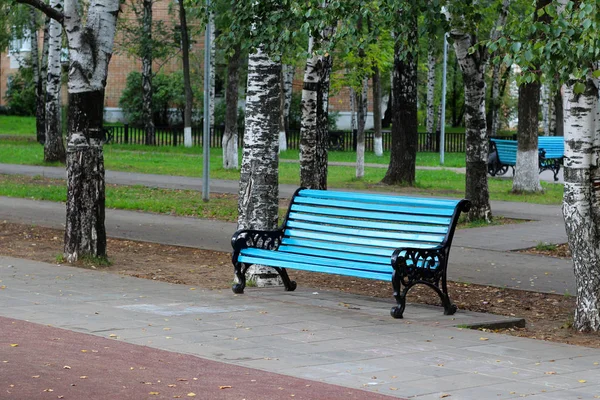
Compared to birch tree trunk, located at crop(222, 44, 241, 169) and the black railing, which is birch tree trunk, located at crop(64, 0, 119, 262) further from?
the black railing

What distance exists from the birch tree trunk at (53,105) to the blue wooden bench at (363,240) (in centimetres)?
2020

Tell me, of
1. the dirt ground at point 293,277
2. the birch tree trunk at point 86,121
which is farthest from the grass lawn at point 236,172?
the birch tree trunk at point 86,121

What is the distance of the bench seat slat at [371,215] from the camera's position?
965 centimetres

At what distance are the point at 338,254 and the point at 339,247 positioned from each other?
0.13 m

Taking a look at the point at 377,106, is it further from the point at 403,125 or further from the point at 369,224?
the point at 369,224

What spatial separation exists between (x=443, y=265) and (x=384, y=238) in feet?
2.55

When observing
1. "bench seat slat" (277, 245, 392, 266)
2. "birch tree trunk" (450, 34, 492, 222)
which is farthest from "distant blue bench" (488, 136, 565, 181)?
"bench seat slat" (277, 245, 392, 266)

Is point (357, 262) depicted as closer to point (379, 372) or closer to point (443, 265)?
point (443, 265)

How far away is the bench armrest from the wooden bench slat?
0.31 feet

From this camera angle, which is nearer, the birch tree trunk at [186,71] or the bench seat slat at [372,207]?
the bench seat slat at [372,207]

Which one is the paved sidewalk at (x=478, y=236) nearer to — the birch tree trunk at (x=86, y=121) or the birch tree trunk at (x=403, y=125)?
the birch tree trunk at (x=86, y=121)

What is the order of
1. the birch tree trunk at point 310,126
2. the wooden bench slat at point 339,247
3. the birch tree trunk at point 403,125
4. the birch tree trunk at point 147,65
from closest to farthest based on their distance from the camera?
the wooden bench slat at point 339,247, the birch tree trunk at point 310,126, the birch tree trunk at point 403,125, the birch tree trunk at point 147,65

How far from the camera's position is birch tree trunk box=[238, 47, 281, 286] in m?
10.7

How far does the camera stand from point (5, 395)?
6.04m
